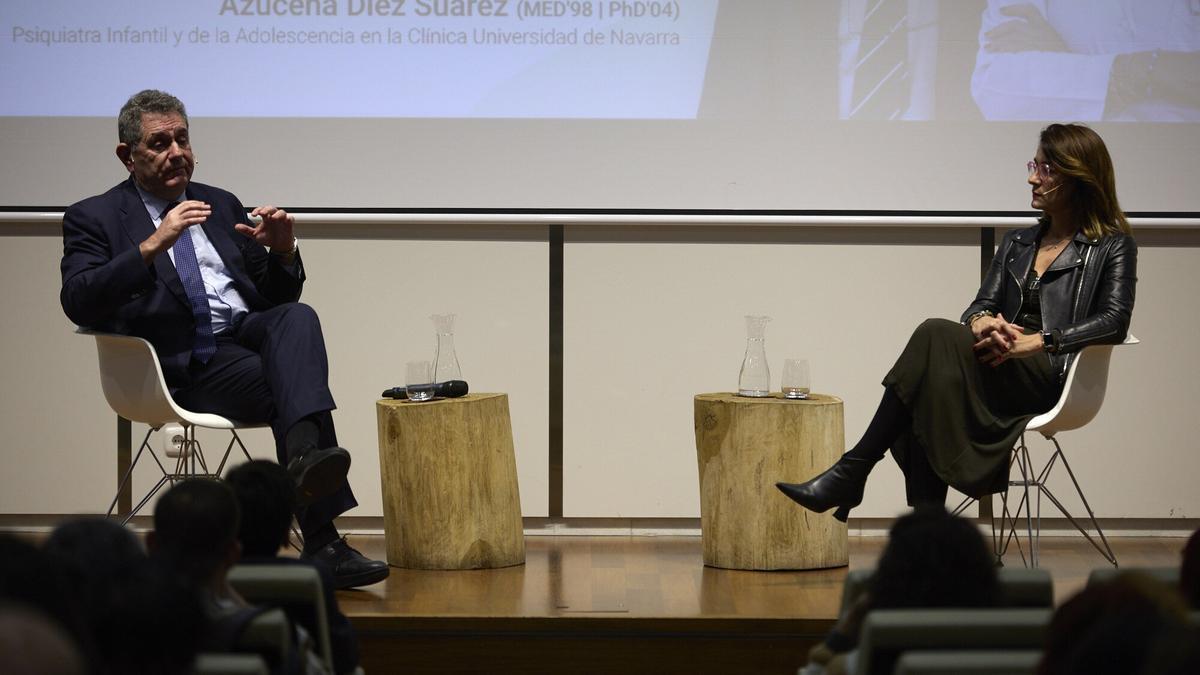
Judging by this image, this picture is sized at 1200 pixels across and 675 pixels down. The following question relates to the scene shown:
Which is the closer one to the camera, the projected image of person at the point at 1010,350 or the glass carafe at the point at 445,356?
the projected image of person at the point at 1010,350

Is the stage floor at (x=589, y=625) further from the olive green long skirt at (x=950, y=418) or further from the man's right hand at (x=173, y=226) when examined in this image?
the man's right hand at (x=173, y=226)

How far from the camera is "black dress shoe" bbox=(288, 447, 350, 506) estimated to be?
9.87 ft

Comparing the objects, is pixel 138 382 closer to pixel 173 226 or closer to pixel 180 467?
pixel 173 226

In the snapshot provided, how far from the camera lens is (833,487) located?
347 centimetres

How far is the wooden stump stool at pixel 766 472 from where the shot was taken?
12.1 feet

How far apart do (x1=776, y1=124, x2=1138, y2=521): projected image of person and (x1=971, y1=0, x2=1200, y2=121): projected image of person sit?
80 centimetres

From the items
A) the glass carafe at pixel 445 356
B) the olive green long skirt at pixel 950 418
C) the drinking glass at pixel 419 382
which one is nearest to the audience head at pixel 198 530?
the drinking glass at pixel 419 382

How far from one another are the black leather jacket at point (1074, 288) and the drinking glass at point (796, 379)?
1.69ft

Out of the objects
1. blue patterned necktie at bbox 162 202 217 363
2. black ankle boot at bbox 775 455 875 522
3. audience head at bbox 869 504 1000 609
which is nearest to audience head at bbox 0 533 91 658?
audience head at bbox 869 504 1000 609

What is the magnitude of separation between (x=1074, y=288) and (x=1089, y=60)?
1198 millimetres

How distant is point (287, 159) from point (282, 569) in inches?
114

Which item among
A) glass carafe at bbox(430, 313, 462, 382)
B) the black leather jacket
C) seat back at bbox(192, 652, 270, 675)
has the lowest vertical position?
seat back at bbox(192, 652, 270, 675)

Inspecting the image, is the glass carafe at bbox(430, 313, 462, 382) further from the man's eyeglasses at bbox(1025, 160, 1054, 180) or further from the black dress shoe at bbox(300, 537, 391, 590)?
the man's eyeglasses at bbox(1025, 160, 1054, 180)

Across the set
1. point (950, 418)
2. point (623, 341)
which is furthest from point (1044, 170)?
point (623, 341)
